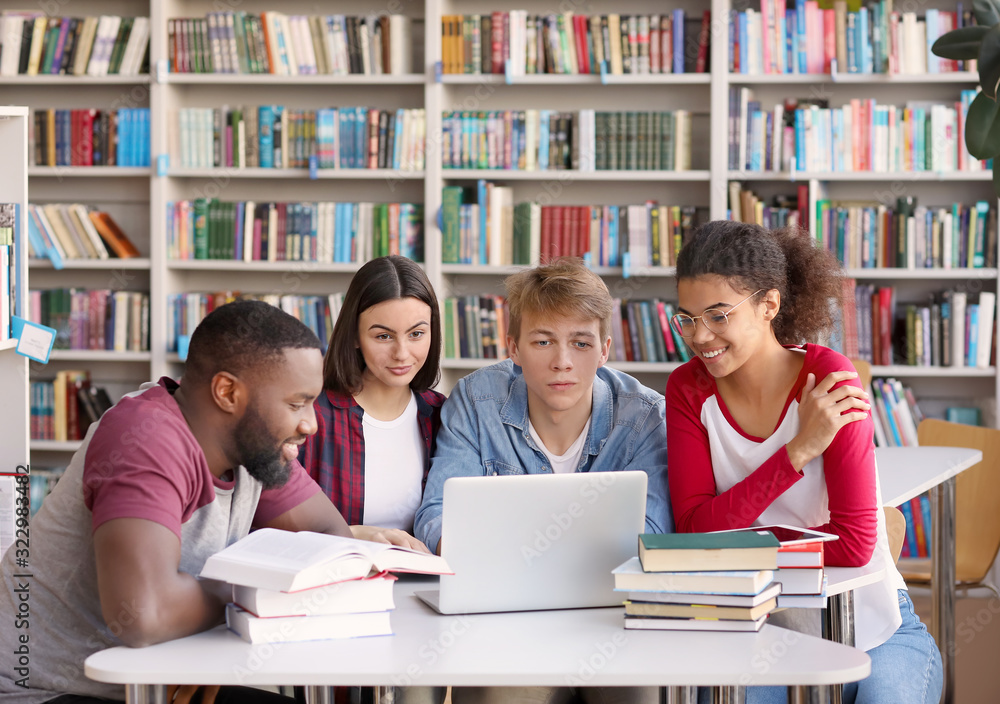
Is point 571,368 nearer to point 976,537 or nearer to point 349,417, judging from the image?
point 349,417

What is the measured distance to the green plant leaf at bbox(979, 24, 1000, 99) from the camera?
258 centimetres

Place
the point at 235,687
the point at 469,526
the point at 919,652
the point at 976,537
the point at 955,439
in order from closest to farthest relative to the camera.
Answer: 1. the point at 469,526
2. the point at 235,687
3. the point at 919,652
4. the point at 976,537
5. the point at 955,439

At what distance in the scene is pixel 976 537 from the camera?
2.99 metres

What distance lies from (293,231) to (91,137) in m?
0.97

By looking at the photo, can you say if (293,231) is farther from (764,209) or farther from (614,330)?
(764,209)

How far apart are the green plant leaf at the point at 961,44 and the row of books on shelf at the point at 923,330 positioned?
1016 mm

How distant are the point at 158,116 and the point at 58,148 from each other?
1.58ft

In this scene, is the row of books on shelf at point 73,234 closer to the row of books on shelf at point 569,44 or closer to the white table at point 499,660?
the row of books on shelf at point 569,44

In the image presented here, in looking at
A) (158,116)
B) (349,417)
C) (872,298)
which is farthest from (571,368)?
(158,116)

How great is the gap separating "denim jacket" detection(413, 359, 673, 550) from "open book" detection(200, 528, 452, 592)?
1.62 feet

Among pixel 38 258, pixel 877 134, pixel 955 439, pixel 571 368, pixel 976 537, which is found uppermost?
pixel 877 134

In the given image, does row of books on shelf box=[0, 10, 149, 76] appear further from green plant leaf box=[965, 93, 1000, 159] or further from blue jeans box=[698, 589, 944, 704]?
blue jeans box=[698, 589, 944, 704]

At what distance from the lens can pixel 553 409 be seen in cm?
197

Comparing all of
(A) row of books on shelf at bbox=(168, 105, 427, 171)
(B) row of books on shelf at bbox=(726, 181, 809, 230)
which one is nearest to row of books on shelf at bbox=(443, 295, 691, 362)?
(B) row of books on shelf at bbox=(726, 181, 809, 230)
